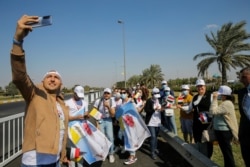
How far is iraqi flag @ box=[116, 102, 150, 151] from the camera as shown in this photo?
7.35 meters

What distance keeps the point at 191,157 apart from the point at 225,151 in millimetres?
734

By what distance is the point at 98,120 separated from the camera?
7273mm

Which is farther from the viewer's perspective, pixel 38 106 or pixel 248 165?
pixel 248 165

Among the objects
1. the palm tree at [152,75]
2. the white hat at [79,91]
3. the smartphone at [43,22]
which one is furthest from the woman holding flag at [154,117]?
the palm tree at [152,75]

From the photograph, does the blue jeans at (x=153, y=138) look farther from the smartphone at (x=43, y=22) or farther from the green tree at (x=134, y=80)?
the green tree at (x=134, y=80)

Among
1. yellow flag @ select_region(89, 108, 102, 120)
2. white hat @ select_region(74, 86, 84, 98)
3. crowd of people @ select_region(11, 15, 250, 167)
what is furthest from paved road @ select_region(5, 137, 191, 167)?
white hat @ select_region(74, 86, 84, 98)

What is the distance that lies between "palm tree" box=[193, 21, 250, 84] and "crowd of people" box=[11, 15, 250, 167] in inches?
735

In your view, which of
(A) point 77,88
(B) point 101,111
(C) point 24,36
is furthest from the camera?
(B) point 101,111

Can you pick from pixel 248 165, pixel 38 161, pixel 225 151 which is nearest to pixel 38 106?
pixel 38 161

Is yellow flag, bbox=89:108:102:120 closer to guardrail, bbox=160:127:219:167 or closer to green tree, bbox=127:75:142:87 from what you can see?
guardrail, bbox=160:127:219:167

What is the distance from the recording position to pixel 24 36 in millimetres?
2365

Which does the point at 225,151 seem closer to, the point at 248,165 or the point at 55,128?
the point at 248,165

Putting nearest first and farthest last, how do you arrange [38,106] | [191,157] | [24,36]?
[24,36], [38,106], [191,157]

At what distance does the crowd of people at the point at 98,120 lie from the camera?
277cm
